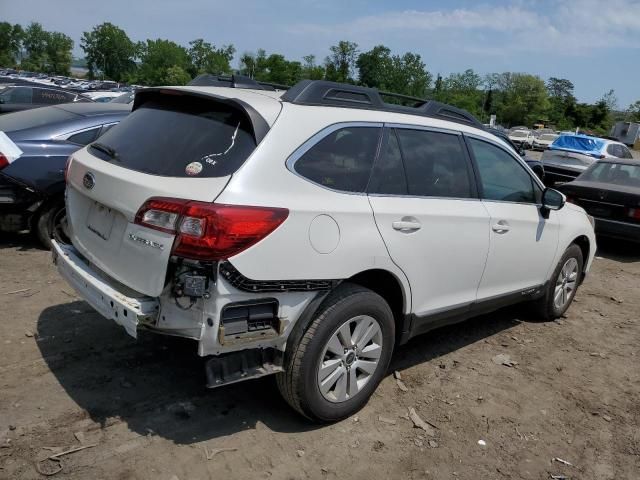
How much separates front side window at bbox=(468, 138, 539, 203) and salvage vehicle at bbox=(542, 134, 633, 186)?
373 inches

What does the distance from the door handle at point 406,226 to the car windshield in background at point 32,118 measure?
175 inches

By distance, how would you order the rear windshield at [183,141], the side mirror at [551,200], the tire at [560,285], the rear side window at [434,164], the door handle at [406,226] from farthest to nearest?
the tire at [560,285] → the side mirror at [551,200] → the rear side window at [434,164] → the door handle at [406,226] → the rear windshield at [183,141]

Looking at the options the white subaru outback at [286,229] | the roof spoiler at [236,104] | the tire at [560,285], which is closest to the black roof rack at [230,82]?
the white subaru outback at [286,229]

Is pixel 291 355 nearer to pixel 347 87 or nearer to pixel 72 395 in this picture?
pixel 72 395

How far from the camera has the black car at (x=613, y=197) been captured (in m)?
8.34

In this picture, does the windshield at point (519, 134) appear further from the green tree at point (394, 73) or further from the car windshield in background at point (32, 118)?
the car windshield in background at point (32, 118)

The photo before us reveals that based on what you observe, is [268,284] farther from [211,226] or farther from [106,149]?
Answer: [106,149]

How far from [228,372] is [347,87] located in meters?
1.85

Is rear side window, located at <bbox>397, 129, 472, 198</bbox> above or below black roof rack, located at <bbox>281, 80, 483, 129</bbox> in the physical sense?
below

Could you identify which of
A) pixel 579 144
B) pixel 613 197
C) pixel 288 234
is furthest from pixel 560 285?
pixel 579 144

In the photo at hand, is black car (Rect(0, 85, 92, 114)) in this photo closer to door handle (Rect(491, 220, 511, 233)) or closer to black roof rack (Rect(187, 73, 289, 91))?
black roof rack (Rect(187, 73, 289, 91))

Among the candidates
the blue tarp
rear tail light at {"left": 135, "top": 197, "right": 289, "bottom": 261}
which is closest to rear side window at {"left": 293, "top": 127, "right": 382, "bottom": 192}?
rear tail light at {"left": 135, "top": 197, "right": 289, "bottom": 261}

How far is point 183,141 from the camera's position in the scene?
3.12 m

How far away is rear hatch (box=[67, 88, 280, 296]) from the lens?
2.86 m
